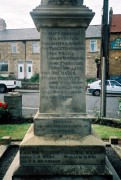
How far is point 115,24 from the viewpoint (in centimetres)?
3750

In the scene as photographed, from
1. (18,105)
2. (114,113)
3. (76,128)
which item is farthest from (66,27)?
(114,113)

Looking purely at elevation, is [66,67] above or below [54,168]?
above

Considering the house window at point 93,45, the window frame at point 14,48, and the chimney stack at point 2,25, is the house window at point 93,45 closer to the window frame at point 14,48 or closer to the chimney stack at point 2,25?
the window frame at point 14,48

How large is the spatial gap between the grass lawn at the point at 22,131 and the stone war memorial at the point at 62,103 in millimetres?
3468

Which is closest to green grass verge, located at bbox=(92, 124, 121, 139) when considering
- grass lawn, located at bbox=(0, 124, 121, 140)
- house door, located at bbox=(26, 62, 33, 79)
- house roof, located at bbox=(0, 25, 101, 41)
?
grass lawn, located at bbox=(0, 124, 121, 140)

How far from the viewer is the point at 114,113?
15.1 m

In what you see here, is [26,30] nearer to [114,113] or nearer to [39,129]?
[114,113]

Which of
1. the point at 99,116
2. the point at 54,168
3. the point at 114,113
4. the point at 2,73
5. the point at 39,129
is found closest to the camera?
the point at 54,168

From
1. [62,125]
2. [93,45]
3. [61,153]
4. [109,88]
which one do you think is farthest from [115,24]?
[61,153]

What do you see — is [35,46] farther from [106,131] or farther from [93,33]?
[106,131]

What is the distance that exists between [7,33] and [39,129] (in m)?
40.4

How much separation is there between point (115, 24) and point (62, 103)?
33.5m

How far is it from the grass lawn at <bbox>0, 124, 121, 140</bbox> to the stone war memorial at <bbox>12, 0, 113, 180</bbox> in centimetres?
347

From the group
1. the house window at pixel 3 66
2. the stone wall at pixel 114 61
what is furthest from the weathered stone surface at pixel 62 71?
the house window at pixel 3 66
